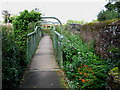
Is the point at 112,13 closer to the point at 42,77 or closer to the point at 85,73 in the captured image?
the point at 42,77

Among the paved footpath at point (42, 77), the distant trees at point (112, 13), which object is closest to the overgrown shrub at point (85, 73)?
the paved footpath at point (42, 77)

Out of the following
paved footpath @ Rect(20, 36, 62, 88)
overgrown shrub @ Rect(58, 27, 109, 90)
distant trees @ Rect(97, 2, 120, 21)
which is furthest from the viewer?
distant trees @ Rect(97, 2, 120, 21)

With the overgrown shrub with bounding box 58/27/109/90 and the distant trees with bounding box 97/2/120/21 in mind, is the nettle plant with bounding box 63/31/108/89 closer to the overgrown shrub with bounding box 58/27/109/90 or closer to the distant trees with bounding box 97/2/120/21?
the overgrown shrub with bounding box 58/27/109/90

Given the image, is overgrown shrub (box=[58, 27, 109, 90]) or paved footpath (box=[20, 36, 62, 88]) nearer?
overgrown shrub (box=[58, 27, 109, 90])

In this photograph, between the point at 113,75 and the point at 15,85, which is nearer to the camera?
the point at 113,75

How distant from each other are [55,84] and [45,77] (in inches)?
25.6

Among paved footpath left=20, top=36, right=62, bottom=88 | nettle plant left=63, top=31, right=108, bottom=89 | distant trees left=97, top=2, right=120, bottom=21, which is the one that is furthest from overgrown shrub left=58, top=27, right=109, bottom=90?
distant trees left=97, top=2, right=120, bottom=21

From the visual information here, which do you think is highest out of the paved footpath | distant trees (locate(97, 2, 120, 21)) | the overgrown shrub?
distant trees (locate(97, 2, 120, 21))

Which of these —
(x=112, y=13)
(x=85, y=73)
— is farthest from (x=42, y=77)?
(x=112, y=13)

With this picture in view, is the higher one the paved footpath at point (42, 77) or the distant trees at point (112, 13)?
the distant trees at point (112, 13)

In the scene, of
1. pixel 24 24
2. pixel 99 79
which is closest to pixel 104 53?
pixel 99 79

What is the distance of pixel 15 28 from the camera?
798 cm

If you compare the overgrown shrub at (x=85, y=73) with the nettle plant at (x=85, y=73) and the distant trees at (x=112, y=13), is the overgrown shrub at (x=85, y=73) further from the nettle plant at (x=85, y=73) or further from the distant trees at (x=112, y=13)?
the distant trees at (x=112, y=13)

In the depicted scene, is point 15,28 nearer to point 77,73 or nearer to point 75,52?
point 75,52
